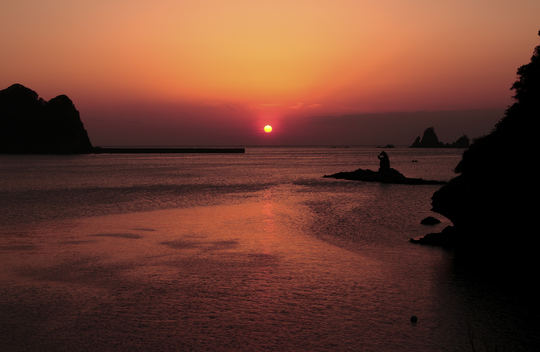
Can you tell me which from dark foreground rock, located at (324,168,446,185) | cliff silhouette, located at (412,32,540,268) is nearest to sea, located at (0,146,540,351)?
cliff silhouette, located at (412,32,540,268)

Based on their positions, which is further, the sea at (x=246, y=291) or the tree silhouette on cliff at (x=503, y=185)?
the tree silhouette on cliff at (x=503, y=185)

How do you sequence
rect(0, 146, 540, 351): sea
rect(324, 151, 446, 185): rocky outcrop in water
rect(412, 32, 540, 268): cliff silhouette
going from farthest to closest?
1. rect(324, 151, 446, 185): rocky outcrop in water
2. rect(412, 32, 540, 268): cliff silhouette
3. rect(0, 146, 540, 351): sea

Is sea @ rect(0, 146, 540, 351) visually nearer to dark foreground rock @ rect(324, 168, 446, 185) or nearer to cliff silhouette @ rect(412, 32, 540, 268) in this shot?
cliff silhouette @ rect(412, 32, 540, 268)

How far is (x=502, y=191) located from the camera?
19.9 metres

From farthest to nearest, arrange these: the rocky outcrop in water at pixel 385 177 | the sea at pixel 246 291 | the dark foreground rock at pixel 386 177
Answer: the rocky outcrop in water at pixel 385 177 → the dark foreground rock at pixel 386 177 → the sea at pixel 246 291

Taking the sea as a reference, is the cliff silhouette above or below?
above

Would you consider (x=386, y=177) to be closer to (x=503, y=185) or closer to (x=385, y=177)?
(x=385, y=177)

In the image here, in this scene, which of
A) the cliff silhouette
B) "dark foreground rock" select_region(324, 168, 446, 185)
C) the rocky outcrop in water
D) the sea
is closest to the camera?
the sea

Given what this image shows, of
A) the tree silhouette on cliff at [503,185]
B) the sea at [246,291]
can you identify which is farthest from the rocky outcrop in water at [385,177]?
the tree silhouette on cliff at [503,185]

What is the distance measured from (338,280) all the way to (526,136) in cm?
1143

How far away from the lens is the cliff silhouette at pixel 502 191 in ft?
62.5

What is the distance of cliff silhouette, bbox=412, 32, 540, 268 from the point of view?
62.5 ft

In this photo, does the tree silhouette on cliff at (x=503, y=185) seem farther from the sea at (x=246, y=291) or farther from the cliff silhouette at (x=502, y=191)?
the sea at (x=246, y=291)

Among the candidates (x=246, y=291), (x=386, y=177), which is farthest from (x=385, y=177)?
(x=246, y=291)
